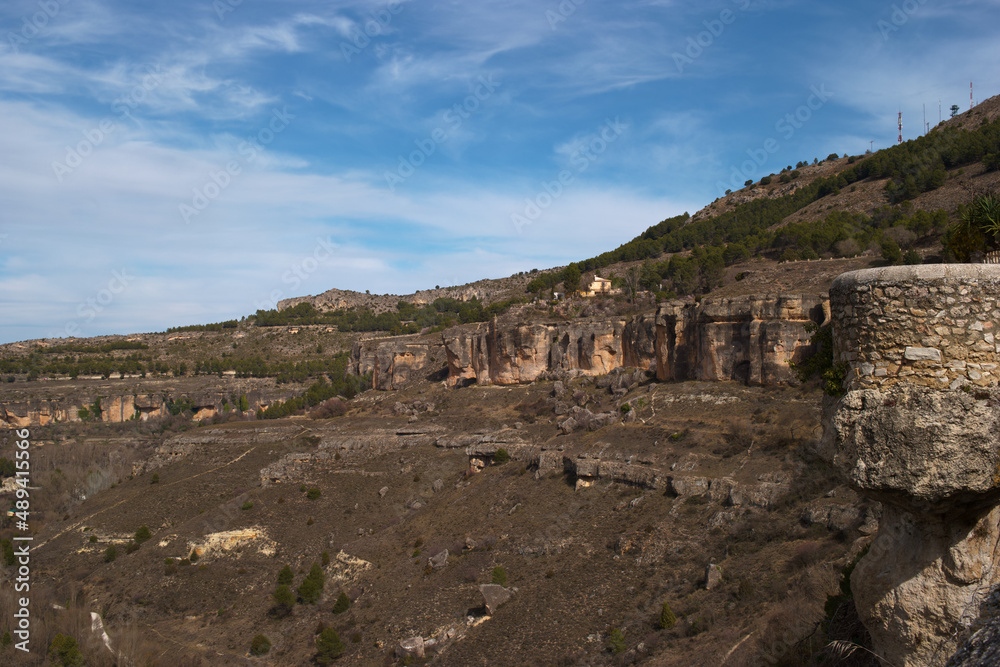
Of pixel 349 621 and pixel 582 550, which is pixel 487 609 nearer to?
pixel 582 550

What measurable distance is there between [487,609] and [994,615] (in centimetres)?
2069

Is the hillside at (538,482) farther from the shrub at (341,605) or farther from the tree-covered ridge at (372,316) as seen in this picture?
the tree-covered ridge at (372,316)

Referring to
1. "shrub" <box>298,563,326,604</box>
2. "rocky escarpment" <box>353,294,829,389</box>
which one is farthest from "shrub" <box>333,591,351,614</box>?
"rocky escarpment" <box>353,294,829,389</box>

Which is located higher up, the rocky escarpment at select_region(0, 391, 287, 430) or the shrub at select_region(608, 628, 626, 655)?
the rocky escarpment at select_region(0, 391, 287, 430)

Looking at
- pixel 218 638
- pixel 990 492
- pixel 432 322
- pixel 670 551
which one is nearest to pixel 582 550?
pixel 670 551

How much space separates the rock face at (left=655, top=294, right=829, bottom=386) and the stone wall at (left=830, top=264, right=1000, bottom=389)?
3105 cm

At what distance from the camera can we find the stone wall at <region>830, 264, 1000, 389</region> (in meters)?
5.74

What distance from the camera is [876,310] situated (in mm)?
6148

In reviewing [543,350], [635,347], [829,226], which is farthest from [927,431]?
[829,226]

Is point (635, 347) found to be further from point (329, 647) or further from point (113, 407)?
point (113, 407)

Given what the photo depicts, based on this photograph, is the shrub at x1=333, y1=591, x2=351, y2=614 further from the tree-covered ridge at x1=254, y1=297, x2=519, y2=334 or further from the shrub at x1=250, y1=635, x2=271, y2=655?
the tree-covered ridge at x1=254, y1=297, x2=519, y2=334

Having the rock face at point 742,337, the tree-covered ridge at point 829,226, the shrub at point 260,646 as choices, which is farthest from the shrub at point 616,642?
the tree-covered ridge at point 829,226

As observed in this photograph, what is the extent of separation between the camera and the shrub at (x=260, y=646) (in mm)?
26505

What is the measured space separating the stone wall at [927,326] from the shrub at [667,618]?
15.1 m
